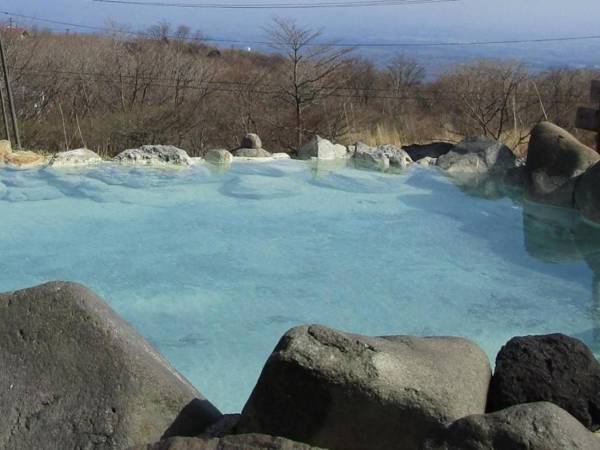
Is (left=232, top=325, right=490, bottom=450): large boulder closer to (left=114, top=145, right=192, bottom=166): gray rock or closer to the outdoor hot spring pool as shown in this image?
the outdoor hot spring pool

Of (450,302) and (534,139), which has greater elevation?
(534,139)

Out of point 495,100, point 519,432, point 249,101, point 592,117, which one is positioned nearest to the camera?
point 519,432

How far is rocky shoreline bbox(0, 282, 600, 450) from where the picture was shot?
2621 mm

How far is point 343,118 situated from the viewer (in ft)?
46.3

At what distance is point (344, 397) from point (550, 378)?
1043 millimetres

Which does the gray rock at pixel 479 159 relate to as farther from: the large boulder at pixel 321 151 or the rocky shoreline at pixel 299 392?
the rocky shoreline at pixel 299 392

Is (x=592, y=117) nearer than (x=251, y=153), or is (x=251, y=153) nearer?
(x=592, y=117)

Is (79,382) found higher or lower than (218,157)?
higher

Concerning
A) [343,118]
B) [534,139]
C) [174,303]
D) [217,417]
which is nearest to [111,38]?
[343,118]

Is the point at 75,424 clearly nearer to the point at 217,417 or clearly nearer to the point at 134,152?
the point at 217,417

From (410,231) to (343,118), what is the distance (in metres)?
6.91

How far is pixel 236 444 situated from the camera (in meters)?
2.30

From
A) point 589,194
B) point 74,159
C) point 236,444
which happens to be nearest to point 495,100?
point 589,194

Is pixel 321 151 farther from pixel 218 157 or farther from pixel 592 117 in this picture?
pixel 592 117
